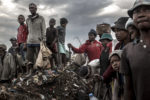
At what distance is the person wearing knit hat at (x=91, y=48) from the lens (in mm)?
5762

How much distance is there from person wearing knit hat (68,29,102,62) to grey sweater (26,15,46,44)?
1.04 m

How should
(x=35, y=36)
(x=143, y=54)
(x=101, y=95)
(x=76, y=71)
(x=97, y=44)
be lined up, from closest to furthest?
(x=143, y=54), (x=101, y=95), (x=97, y=44), (x=35, y=36), (x=76, y=71)

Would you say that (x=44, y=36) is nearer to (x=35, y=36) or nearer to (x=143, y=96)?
(x=35, y=36)

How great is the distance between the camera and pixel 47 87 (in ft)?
21.5

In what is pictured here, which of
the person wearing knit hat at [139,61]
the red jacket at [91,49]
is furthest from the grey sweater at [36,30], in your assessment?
the person wearing knit hat at [139,61]

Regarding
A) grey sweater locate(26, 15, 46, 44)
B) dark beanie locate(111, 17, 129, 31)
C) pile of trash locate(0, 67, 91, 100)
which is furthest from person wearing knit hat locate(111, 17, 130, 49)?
grey sweater locate(26, 15, 46, 44)

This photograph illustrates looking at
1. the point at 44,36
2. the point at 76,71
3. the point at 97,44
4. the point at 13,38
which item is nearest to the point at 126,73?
the point at 97,44

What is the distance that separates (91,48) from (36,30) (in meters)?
1.80

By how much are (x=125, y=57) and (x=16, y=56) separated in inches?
222

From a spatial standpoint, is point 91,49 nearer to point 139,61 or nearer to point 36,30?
point 36,30

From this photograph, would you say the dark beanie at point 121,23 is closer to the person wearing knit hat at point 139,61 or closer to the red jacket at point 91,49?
the person wearing knit hat at point 139,61

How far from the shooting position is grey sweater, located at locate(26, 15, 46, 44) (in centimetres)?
644

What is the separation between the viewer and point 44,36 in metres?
6.44

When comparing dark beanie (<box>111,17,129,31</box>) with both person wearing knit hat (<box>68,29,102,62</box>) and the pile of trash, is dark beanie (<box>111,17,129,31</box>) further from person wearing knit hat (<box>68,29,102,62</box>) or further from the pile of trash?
the pile of trash
